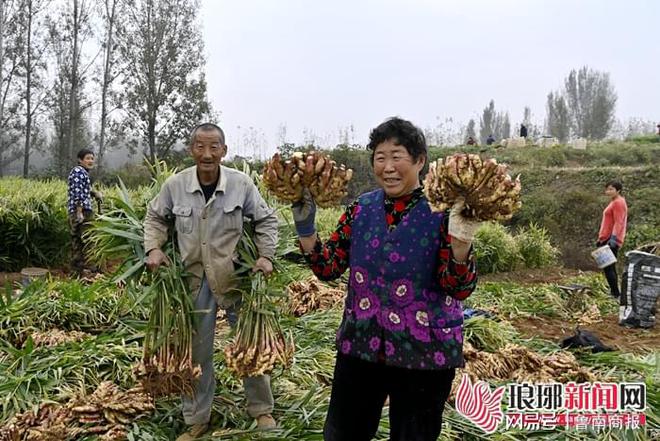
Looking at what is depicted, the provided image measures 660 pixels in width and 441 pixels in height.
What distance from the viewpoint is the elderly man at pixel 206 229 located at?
98.7 inches

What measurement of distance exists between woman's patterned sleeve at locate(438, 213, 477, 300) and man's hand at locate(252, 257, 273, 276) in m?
1.07

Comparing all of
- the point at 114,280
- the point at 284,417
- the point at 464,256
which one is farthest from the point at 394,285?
the point at 114,280

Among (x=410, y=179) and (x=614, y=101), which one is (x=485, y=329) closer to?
(x=410, y=179)

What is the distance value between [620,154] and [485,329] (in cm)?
1921

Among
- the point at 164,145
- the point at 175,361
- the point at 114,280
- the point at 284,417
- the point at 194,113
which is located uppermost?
the point at 194,113

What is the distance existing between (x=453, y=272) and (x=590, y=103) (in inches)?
1749

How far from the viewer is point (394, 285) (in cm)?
172

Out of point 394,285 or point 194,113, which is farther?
point 194,113

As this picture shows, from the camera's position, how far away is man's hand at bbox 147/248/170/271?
8.02 feet

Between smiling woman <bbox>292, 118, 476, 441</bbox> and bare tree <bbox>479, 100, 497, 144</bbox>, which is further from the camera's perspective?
bare tree <bbox>479, 100, 497, 144</bbox>

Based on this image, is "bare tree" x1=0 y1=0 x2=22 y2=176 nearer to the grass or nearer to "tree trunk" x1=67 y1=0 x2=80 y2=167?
"tree trunk" x1=67 y1=0 x2=80 y2=167
